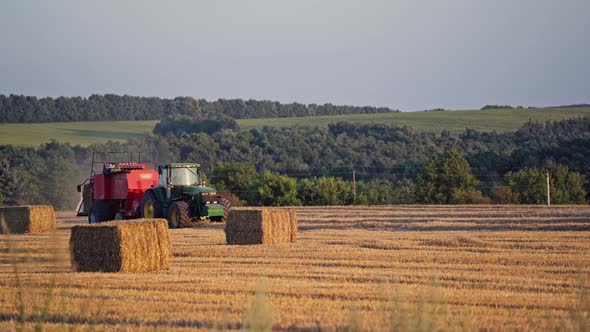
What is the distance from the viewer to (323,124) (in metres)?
96.6

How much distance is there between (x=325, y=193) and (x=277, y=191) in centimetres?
232

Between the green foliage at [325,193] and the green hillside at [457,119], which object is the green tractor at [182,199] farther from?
the green hillside at [457,119]

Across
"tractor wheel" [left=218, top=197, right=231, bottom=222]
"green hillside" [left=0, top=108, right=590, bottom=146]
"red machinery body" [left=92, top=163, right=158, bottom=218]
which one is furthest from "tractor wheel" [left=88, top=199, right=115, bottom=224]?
"green hillside" [left=0, top=108, right=590, bottom=146]

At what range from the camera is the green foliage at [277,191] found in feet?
146

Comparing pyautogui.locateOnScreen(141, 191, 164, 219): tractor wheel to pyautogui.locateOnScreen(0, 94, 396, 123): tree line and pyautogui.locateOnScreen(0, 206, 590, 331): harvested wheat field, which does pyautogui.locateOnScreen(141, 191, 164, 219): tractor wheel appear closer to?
pyautogui.locateOnScreen(0, 206, 590, 331): harvested wheat field

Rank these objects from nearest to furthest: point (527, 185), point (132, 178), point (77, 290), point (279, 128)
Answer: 1. point (77, 290)
2. point (132, 178)
3. point (527, 185)
4. point (279, 128)

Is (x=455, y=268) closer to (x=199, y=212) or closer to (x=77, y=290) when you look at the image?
(x=77, y=290)

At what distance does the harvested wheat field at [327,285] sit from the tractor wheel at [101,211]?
4827 millimetres

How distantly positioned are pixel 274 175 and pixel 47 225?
2036 centimetres

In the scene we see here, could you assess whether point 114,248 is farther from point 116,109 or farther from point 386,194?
point 116,109

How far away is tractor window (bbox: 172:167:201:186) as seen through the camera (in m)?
26.6

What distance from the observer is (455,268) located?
1432cm

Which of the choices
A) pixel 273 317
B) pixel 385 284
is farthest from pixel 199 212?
pixel 273 317

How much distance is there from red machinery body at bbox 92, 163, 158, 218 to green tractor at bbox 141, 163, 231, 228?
1.46m
